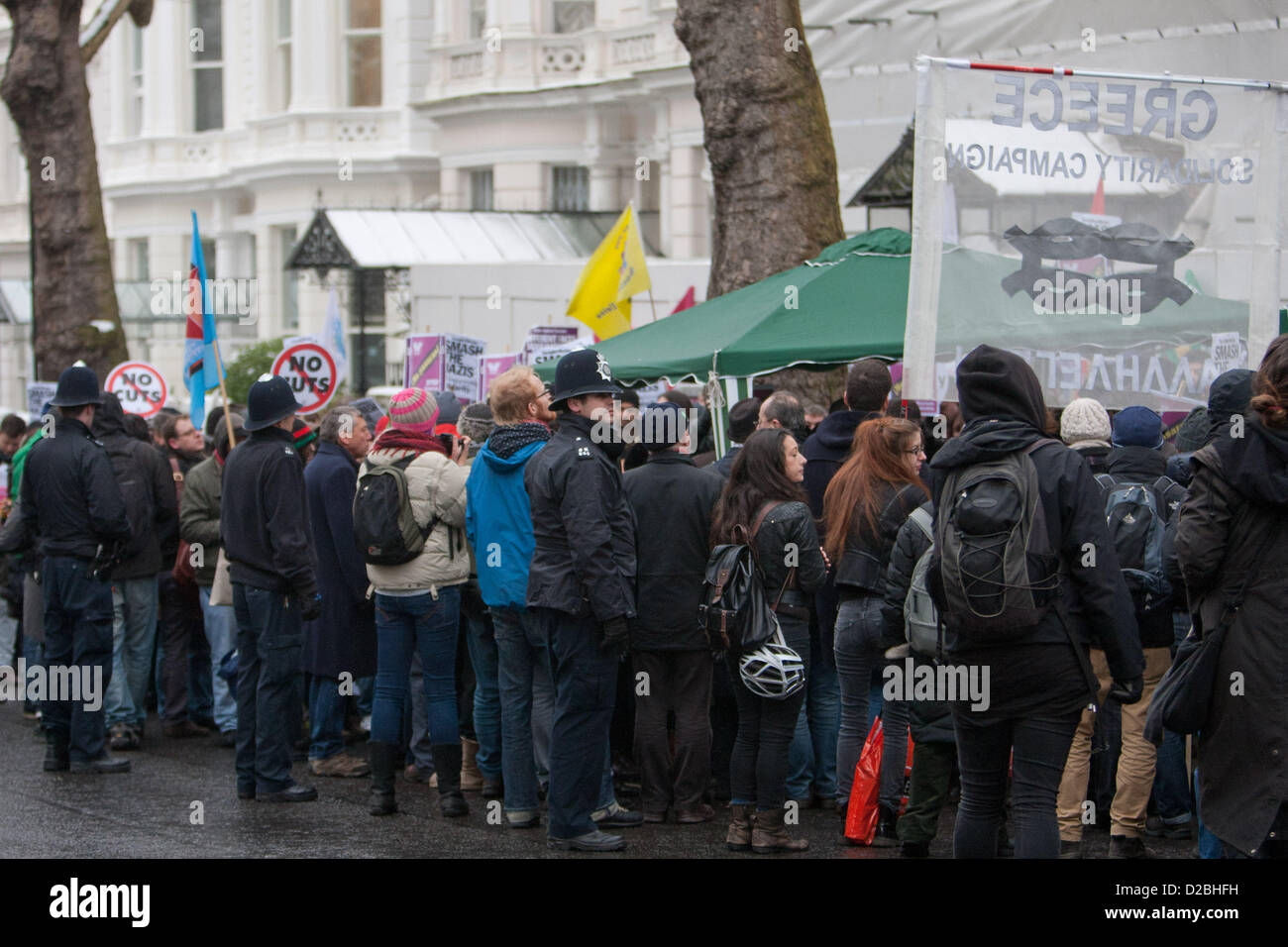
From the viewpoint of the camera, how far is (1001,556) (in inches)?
217

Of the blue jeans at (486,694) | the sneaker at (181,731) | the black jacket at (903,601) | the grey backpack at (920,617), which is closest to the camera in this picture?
the grey backpack at (920,617)

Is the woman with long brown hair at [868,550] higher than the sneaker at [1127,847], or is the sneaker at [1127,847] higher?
the woman with long brown hair at [868,550]

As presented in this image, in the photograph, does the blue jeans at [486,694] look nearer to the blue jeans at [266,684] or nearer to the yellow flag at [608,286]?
the blue jeans at [266,684]

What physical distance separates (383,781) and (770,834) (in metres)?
1.97

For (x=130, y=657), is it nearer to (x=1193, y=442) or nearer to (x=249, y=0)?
(x=1193, y=442)

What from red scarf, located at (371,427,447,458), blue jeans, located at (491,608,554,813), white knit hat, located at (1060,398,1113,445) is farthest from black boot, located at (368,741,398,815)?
white knit hat, located at (1060,398,1113,445)

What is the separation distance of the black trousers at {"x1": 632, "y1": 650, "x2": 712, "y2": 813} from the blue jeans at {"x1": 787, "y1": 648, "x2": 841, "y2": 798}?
0.41 metres

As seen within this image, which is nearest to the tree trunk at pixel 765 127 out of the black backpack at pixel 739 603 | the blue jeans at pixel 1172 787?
the black backpack at pixel 739 603

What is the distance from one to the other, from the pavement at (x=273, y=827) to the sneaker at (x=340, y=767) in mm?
72

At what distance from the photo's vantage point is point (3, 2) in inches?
699

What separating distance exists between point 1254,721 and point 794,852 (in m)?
2.59

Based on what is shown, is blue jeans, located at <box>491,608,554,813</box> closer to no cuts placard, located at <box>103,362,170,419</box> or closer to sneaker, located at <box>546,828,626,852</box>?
sneaker, located at <box>546,828,626,852</box>

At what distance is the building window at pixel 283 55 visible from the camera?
107 ft

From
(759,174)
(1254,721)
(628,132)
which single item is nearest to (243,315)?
(628,132)
